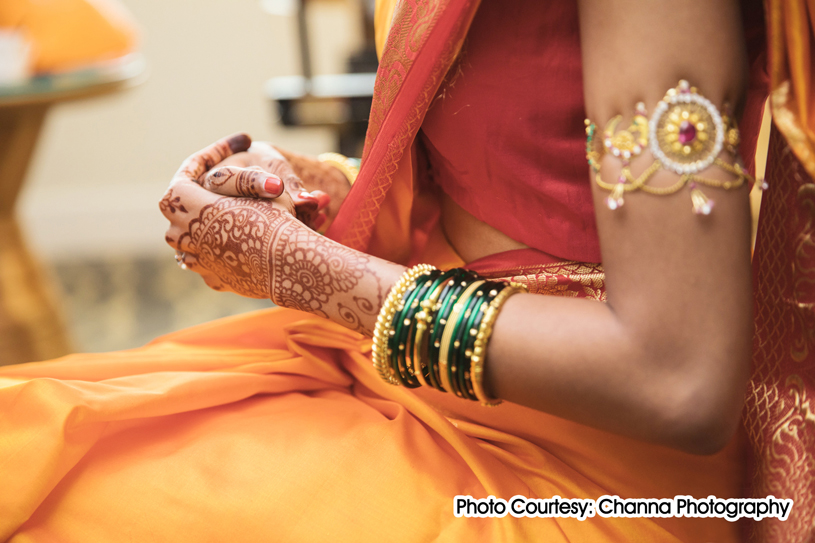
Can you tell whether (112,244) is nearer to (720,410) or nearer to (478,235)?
(478,235)

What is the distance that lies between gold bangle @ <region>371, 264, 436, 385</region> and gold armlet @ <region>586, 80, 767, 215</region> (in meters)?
0.17

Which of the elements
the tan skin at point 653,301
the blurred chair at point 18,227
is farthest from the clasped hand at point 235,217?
the blurred chair at point 18,227

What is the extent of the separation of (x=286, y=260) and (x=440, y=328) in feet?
0.52

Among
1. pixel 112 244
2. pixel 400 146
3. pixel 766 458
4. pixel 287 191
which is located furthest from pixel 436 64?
pixel 112 244

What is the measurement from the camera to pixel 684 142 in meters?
0.40

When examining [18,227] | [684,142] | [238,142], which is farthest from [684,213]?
[18,227]

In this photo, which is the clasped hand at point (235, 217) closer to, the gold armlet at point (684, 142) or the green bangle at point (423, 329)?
the green bangle at point (423, 329)

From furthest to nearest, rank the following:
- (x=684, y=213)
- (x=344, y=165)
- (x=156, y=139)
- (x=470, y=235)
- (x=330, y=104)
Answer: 1. (x=156, y=139)
2. (x=330, y=104)
3. (x=344, y=165)
4. (x=470, y=235)
5. (x=684, y=213)

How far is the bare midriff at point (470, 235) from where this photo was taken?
0.61 metres

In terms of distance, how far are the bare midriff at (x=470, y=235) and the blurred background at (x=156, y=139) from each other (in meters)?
1.48

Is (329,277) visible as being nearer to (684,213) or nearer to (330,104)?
(684,213)

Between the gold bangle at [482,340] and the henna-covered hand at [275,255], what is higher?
the henna-covered hand at [275,255]

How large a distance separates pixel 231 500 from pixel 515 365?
9.9 inches

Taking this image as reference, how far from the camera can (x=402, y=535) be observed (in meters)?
0.49
